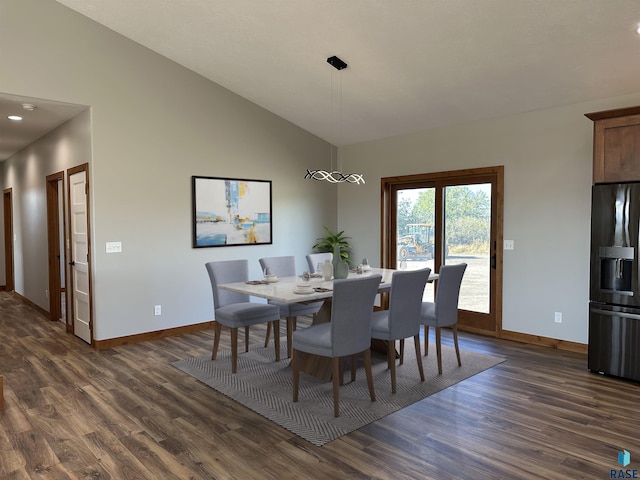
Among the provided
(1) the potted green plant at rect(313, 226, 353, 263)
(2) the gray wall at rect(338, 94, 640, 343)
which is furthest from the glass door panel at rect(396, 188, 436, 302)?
(1) the potted green plant at rect(313, 226, 353, 263)

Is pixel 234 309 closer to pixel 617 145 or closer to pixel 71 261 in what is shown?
pixel 71 261

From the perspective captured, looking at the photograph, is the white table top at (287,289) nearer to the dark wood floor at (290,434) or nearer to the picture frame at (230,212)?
the dark wood floor at (290,434)

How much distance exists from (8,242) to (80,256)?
4836 millimetres

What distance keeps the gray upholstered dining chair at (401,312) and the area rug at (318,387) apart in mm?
198

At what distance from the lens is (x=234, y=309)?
4262mm

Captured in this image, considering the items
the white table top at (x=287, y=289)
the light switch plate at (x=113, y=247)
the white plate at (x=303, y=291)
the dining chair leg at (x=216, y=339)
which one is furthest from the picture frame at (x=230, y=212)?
the white plate at (x=303, y=291)

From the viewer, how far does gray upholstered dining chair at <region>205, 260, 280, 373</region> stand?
13.6 feet

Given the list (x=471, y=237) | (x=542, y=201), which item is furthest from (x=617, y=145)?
(x=471, y=237)

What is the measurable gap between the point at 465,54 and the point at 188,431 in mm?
3882

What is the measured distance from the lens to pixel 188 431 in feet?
9.73

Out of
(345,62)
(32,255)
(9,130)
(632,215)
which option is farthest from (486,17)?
(32,255)

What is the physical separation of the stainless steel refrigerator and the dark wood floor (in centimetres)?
21

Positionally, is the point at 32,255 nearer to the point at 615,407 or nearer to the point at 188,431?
the point at 188,431

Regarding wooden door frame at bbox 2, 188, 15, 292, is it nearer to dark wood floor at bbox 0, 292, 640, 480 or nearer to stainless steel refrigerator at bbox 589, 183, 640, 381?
dark wood floor at bbox 0, 292, 640, 480
